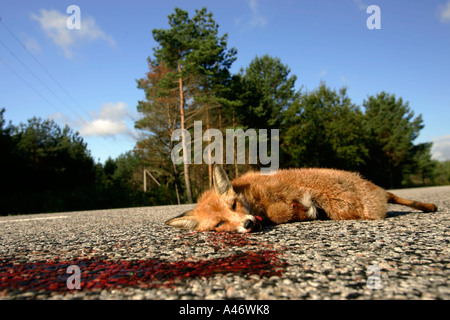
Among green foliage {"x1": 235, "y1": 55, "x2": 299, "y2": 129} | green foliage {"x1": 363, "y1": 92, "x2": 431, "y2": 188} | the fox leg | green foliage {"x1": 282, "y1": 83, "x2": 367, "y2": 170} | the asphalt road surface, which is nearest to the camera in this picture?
the asphalt road surface

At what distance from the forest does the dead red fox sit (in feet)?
62.6

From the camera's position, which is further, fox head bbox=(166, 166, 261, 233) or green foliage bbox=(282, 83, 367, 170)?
green foliage bbox=(282, 83, 367, 170)

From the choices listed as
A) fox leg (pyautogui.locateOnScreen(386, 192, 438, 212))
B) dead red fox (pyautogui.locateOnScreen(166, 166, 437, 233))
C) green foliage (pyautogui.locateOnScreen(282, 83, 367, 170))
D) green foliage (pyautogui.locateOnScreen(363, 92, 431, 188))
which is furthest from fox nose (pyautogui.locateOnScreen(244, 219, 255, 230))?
green foliage (pyautogui.locateOnScreen(363, 92, 431, 188))

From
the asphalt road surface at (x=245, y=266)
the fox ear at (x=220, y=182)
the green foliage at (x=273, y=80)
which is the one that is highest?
the green foliage at (x=273, y=80)

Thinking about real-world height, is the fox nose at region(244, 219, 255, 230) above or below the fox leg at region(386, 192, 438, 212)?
below

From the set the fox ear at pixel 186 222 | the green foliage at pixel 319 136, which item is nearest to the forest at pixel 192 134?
the green foliage at pixel 319 136

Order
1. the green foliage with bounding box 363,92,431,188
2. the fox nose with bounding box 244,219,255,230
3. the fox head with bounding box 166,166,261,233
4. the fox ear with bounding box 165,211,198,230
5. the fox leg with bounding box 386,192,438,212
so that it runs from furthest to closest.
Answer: the green foliage with bounding box 363,92,431,188 → the fox leg with bounding box 386,192,438,212 → the fox ear with bounding box 165,211,198,230 → the fox head with bounding box 166,166,261,233 → the fox nose with bounding box 244,219,255,230

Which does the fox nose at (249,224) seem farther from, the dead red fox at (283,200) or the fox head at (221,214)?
the dead red fox at (283,200)

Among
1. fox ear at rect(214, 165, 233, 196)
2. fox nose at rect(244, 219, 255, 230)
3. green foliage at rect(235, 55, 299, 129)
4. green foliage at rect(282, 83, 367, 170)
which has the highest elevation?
green foliage at rect(235, 55, 299, 129)

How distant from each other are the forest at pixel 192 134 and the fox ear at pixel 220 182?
763 inches

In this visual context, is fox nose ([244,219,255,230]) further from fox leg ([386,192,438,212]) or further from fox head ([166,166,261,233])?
fox leg ([386,192,438,212])

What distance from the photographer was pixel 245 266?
2.68 metres

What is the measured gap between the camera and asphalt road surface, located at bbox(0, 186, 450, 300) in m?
2.09

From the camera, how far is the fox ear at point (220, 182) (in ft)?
14.7
